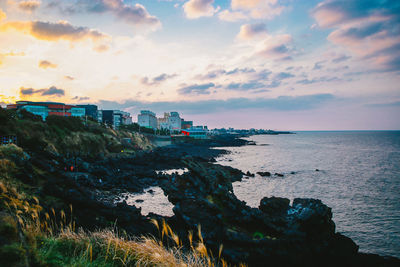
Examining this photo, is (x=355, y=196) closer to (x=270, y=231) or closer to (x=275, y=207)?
(x=275, y=207)

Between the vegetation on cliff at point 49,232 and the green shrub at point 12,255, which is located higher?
the green shrub at point 12,255

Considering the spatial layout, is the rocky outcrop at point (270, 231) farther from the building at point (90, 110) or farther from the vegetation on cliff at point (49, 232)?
the building at point (90, 110)

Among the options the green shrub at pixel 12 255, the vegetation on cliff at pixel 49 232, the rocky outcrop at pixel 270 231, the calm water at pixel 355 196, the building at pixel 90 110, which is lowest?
the calm water at pixel 355 196

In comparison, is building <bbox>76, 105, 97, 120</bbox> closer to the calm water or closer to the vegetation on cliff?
the vegetation on cliff

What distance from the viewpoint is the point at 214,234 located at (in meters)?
11.4

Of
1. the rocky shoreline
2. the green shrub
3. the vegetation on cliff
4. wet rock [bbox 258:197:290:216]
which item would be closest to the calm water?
wet rock [bbox 258:197:290:216]

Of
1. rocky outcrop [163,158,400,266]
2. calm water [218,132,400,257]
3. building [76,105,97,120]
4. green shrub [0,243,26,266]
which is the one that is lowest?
calm water [218,132,400,257]

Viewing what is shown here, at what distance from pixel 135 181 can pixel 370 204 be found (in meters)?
28.4

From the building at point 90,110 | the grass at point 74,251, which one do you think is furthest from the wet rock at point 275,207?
the building at point 90,110

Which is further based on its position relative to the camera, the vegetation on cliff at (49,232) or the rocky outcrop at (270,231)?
the rocky outcrop at (270,231)

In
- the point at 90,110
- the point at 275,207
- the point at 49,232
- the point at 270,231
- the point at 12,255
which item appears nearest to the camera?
the point at 12,255

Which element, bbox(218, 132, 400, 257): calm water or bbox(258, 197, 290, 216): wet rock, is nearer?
bbox(258, 197, 290, 216): wet rock

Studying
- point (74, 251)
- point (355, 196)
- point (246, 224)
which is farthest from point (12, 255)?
point (355, 196)

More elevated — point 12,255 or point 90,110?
point 90,110
